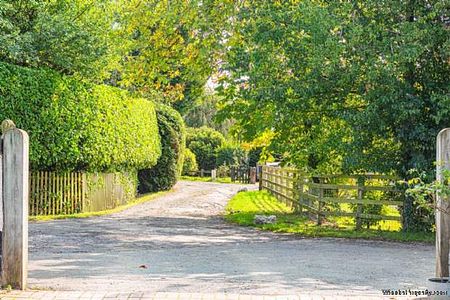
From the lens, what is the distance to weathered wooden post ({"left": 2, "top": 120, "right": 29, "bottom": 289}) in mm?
6742

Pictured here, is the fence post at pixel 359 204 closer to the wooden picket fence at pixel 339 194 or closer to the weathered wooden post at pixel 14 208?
the wooden picket fence at pixel 339 194

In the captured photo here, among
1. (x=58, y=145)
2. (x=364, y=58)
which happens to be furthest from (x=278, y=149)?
(x=58, y=145)

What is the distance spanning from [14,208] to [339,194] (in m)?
13.1

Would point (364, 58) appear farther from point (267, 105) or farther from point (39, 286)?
point (39, 286)

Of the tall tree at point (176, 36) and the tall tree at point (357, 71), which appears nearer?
the tall tree at point (357, 71)

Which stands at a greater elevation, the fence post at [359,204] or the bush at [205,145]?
the bush at [205,145]

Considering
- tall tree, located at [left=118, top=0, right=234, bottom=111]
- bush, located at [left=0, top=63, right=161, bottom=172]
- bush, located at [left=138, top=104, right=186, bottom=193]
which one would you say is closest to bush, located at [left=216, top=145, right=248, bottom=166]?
bush, located at [left=138, top=104, right=186, bottom=193]

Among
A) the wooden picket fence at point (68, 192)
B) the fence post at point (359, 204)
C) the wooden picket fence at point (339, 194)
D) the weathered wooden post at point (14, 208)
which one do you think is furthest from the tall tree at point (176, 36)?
the weathered wooden post at point (14, 208)

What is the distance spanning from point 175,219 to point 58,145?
13.7 ft

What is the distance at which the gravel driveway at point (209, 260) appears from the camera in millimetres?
8023

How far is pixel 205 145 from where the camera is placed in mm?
53281

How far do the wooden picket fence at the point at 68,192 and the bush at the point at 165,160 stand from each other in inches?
326

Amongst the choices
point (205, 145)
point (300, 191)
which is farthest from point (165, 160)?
point (205, 145)

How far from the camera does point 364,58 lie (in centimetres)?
1397
